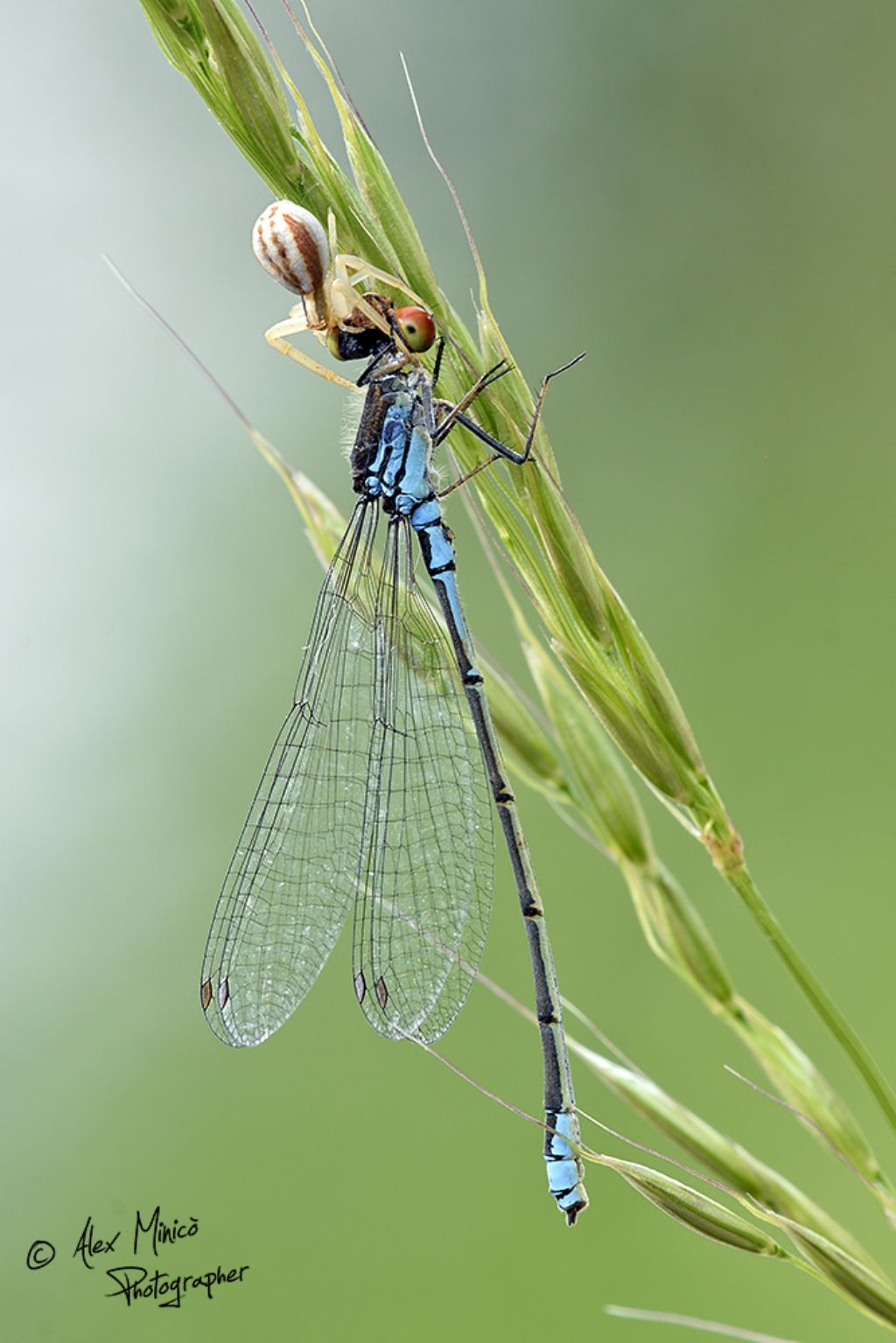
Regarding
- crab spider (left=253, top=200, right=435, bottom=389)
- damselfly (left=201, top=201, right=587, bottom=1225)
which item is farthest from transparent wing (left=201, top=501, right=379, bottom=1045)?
crab spider (left=253, top=200, right=435, bottom=389)

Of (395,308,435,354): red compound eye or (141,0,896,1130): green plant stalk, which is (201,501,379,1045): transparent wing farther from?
(141,0,896,1130): green plant stalk

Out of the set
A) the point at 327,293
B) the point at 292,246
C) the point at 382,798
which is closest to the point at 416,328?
the point at 327,293

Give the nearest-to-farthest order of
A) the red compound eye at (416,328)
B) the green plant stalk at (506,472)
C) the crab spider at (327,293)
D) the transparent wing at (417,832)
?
the green plant stalk at (506,472), the crab spider at (327,293), the red compound eye at (416,328), the transparent wing at (417,832)

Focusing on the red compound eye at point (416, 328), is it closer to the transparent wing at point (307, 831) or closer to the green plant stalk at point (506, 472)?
the green plant stalk at point (506, 472)

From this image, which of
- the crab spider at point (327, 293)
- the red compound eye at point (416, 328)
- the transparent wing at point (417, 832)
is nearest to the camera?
the crab spider at point (327, 293)

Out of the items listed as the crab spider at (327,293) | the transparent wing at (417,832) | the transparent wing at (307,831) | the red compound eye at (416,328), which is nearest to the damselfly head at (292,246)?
the crab spider at (327,293)

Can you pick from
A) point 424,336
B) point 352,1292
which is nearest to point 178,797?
point 352,1292

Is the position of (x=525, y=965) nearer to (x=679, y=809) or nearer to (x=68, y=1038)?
(x=68, y=1038)

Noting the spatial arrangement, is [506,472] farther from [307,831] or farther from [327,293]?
[307,831]
